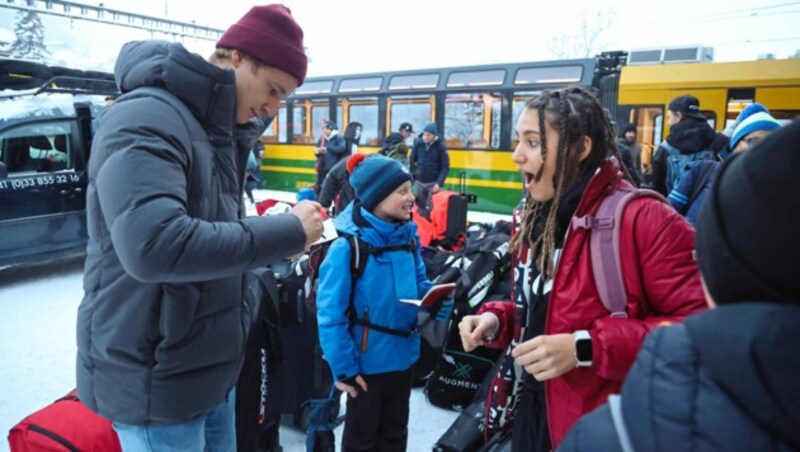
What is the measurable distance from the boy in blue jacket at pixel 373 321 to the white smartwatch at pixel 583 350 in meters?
1.19

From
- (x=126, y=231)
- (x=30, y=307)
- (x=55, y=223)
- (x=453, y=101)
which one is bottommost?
(x=30, y=307)

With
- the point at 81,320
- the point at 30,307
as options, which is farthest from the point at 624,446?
the point at 30,307

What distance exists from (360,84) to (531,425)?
1198cm

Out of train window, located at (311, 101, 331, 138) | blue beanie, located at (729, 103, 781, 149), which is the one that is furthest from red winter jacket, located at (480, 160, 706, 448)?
train window, located at (311, 101, 331, 138)

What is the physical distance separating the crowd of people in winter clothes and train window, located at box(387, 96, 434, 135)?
10.3m

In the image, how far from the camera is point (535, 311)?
1.63m

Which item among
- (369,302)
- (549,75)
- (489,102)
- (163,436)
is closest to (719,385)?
(163,436)

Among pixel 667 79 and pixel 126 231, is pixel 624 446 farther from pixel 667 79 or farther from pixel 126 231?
pixel 667 79

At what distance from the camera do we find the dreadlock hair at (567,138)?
5.23 feet

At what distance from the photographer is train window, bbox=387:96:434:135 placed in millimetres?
11812

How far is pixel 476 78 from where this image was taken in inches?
437

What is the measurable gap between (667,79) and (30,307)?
10232mm

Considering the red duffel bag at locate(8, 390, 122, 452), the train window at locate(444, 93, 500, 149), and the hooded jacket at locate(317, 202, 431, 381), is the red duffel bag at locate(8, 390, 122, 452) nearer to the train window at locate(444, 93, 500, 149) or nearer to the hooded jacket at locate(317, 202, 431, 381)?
the hooded jacket at locate(317, 202, 431, 381)

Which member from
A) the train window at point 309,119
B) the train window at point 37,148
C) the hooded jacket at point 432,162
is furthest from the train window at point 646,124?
the train window at point 37,148
